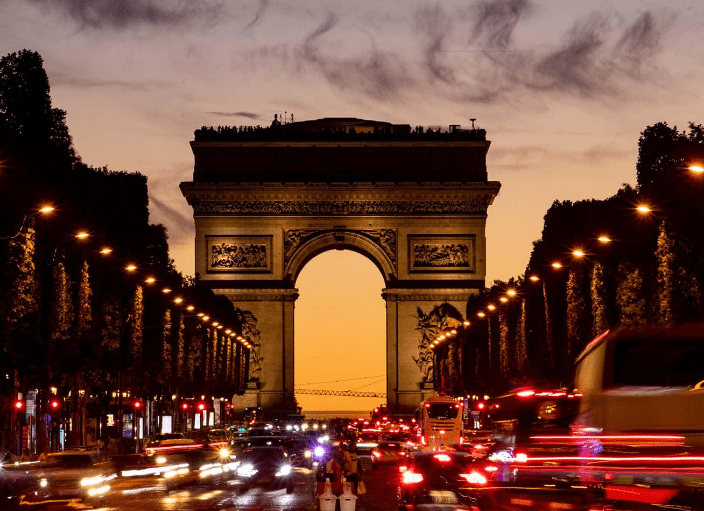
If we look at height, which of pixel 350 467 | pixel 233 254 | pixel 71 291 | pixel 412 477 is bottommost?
pixel 350 467

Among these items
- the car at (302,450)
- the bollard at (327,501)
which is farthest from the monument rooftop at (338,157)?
the bollard at (327,501)

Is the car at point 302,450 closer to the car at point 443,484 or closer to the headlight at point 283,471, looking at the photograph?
the headlight at point 283,471

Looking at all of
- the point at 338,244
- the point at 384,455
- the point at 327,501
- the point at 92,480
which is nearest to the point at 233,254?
the point at 338,244

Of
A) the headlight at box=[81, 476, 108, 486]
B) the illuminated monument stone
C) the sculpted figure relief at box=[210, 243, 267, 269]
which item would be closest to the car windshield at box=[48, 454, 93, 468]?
the headlight at box=[81, 476, 108, 486]

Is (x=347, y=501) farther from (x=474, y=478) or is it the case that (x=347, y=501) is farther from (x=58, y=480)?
(x=474, y=478)

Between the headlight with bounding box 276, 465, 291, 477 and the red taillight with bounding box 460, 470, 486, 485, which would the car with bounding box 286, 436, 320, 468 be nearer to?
the headlight with bounding box 276, 465, 291, 477
